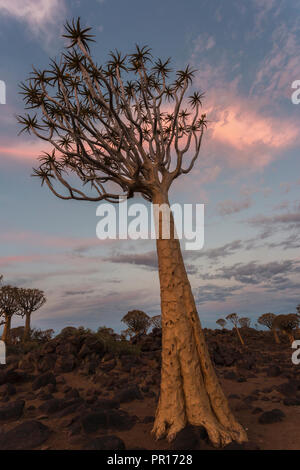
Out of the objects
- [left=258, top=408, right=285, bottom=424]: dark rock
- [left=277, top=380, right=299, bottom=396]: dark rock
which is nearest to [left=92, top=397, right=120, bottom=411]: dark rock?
[left=258, top=408, right=285, bottom=424]: dark rock

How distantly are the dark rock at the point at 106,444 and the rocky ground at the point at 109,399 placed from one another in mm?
17

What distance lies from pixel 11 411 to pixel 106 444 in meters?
3.59

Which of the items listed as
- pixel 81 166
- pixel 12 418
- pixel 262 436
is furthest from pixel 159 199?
pixel 12 418

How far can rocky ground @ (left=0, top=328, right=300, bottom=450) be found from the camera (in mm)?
5777

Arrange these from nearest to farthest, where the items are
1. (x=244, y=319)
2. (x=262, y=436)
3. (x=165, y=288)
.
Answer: (x=262, y=436) → (x=165, y=288) → (x=244, y=319)

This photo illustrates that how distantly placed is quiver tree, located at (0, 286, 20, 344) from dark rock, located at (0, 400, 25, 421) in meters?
20.2

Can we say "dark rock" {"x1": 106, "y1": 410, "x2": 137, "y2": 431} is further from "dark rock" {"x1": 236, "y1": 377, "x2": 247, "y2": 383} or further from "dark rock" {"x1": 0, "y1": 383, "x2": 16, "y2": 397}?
"dark rock" {"x1": 236, "y1": 377, "x2": 247, "y2": 383}

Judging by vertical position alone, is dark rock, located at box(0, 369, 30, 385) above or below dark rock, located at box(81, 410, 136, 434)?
below

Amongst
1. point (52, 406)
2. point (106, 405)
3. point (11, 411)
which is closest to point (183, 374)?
point (106, 405)

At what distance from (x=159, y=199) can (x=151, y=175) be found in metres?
0.76

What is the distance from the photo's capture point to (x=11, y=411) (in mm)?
7340
